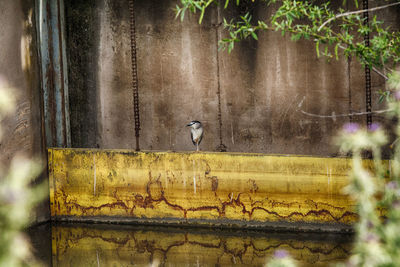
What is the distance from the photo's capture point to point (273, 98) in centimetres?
935

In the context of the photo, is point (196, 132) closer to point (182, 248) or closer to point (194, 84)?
point (194, 84)

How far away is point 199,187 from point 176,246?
99cm

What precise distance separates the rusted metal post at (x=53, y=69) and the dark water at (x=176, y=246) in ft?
5.66

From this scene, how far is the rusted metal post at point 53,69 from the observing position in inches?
355

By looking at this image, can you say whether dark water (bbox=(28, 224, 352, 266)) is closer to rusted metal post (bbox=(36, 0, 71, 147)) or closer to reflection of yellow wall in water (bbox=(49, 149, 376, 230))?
reflection of yellow wall in water (bbox=(49, 149, 376, 230))

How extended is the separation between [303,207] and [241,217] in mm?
904

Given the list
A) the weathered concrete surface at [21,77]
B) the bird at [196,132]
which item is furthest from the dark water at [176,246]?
the bird at [196,132]

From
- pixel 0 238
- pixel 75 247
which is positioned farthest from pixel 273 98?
pixel 0 238

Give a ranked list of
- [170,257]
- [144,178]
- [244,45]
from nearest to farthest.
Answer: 1. [170,257]
2. [144,178]
3. [244,45]

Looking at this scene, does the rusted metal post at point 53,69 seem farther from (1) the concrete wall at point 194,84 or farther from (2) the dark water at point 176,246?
(2) the dark water at point 176,246

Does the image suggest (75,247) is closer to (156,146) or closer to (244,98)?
(156,146)

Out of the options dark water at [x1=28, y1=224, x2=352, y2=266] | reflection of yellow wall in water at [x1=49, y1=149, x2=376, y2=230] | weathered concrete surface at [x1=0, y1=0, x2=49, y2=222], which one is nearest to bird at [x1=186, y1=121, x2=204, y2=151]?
reflection of yellow wall in water at [x1=49, y1=149, x2=376, y2=230]

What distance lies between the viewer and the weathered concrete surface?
7965 millimetres

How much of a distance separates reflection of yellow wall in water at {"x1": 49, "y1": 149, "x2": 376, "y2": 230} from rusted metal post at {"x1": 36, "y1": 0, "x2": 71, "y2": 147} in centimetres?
67
